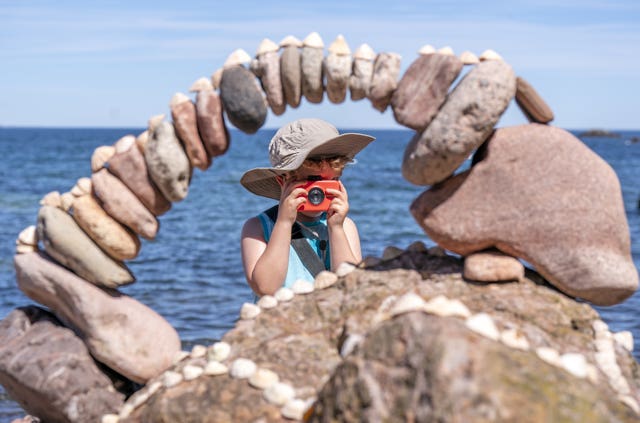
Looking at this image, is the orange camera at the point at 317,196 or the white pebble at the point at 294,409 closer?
the white pebble at the point at 294,409

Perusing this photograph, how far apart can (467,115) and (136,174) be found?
1.51m

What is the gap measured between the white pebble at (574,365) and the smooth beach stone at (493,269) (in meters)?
0.58

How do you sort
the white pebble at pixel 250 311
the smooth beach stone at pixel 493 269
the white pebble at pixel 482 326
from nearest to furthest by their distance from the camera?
the white pebble at pixel 482 326
the smooth beach stone at pixel 493 269
the white pebble at pixel 250 311

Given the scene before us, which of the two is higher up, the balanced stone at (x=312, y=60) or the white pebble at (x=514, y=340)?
the balanced stone at (x=312, y=60)

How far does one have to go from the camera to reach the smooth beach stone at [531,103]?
326cm

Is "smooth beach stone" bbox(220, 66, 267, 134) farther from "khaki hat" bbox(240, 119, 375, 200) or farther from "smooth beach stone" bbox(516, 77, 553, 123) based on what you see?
"smooth beach stone" bbox(516, 77, 553, 123)

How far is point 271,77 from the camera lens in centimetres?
356

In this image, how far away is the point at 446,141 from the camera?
10.4 feet

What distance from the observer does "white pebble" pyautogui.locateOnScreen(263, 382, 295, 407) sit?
2855 millimetres

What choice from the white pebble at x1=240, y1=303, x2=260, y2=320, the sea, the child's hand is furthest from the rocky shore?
the sea

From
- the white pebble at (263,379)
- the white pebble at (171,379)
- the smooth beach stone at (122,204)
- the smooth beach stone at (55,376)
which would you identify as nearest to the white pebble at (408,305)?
the white pebble at (263,379)

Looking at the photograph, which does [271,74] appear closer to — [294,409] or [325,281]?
[325,281]

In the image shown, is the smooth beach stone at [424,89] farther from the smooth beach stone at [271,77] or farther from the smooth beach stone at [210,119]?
the smooth beach stone at [210,119]

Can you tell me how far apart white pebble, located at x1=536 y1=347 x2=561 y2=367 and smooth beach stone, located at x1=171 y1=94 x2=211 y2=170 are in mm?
1733
